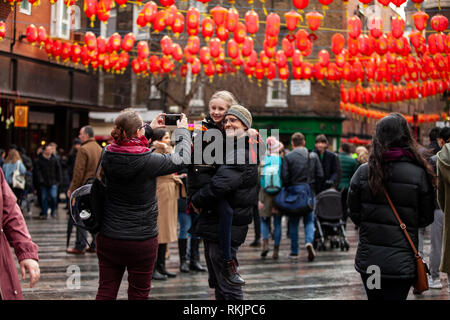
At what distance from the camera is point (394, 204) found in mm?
5203

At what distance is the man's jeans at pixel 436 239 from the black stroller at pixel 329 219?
4.15 metres

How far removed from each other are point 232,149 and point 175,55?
1553 centimetres

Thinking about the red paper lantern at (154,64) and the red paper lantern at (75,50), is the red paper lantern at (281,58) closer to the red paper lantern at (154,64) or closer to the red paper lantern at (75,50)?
the red paper lantern at (154,64)

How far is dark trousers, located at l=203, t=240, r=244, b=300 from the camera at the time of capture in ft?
18.8

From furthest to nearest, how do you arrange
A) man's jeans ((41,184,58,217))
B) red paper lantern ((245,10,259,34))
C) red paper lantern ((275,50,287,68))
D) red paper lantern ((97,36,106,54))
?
1. red paper lantern ((275,50,287,68))
2. red paper lantern ((97,36,106,54))
3. man's jeans ((41,184,58,217))
4. red paper lantern ((245,10,259,34))

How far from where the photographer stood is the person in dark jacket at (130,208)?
17.7 ft

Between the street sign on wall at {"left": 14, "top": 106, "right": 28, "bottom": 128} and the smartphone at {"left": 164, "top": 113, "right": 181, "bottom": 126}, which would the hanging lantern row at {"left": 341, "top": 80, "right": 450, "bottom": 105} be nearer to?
the street sign on wall at {"left": 14, "top": 106, "right": 28, "bottom": 128}

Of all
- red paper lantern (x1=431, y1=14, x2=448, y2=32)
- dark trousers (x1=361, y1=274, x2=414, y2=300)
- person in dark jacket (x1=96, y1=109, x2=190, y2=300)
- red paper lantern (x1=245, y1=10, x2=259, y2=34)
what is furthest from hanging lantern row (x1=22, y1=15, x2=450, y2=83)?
dark trousers (x1=361, y1=274, x2=414, y2=300)

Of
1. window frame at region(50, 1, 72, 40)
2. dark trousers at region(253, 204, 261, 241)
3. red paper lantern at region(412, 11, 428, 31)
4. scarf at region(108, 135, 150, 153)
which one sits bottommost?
dark trousers at region(253, 204, 261, 241)

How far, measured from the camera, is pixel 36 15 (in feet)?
67.8

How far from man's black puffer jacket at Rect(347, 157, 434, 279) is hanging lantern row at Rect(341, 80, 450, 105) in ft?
70.9

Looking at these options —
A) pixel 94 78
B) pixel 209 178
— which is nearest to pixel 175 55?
pixel 94 78

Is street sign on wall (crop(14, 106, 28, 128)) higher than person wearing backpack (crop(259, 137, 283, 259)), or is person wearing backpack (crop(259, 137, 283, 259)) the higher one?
street sign on wall (crop(14, 106, 28, 128))
